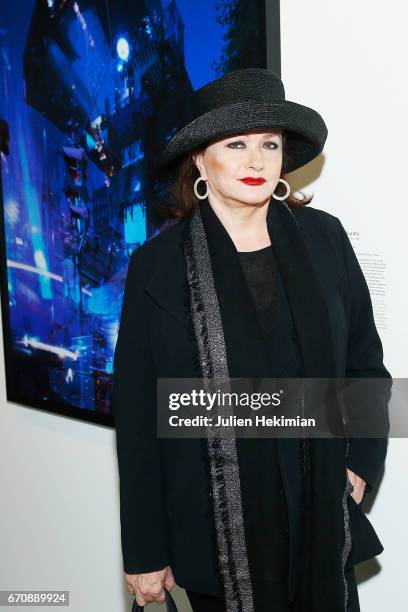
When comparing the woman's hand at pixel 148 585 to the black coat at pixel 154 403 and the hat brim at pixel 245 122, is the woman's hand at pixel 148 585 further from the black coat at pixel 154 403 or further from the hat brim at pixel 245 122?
the hat brim at pixel 245 122

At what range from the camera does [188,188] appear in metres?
1.52

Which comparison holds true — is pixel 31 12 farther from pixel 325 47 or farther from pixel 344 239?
pixel 344 239

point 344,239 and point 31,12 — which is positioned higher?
point 31,12

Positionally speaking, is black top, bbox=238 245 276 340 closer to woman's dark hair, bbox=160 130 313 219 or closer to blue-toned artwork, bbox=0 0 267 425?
woman's dark hair, bbox=160 130 313 219

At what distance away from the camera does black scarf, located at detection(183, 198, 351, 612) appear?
140 cm

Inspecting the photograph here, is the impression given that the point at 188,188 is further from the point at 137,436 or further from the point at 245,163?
the point at 137,436

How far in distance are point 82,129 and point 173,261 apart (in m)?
0.75

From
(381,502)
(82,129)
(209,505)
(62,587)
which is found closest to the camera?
(209,505)

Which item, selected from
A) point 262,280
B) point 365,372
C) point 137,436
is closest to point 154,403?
point 137,436

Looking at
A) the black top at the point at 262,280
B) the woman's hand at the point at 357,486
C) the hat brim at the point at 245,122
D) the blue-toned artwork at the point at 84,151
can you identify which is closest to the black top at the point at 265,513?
the black top at the point at 262,280

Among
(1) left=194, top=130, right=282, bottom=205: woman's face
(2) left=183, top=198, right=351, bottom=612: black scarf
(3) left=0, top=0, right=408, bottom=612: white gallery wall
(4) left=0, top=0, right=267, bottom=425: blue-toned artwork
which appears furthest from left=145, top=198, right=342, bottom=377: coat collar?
(4) left=0, top=0, right=267, bottom=425: blue-toned artwork

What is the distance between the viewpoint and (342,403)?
1.53 m

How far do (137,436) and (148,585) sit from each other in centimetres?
31

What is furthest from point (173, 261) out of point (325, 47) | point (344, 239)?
point (325, 47)
